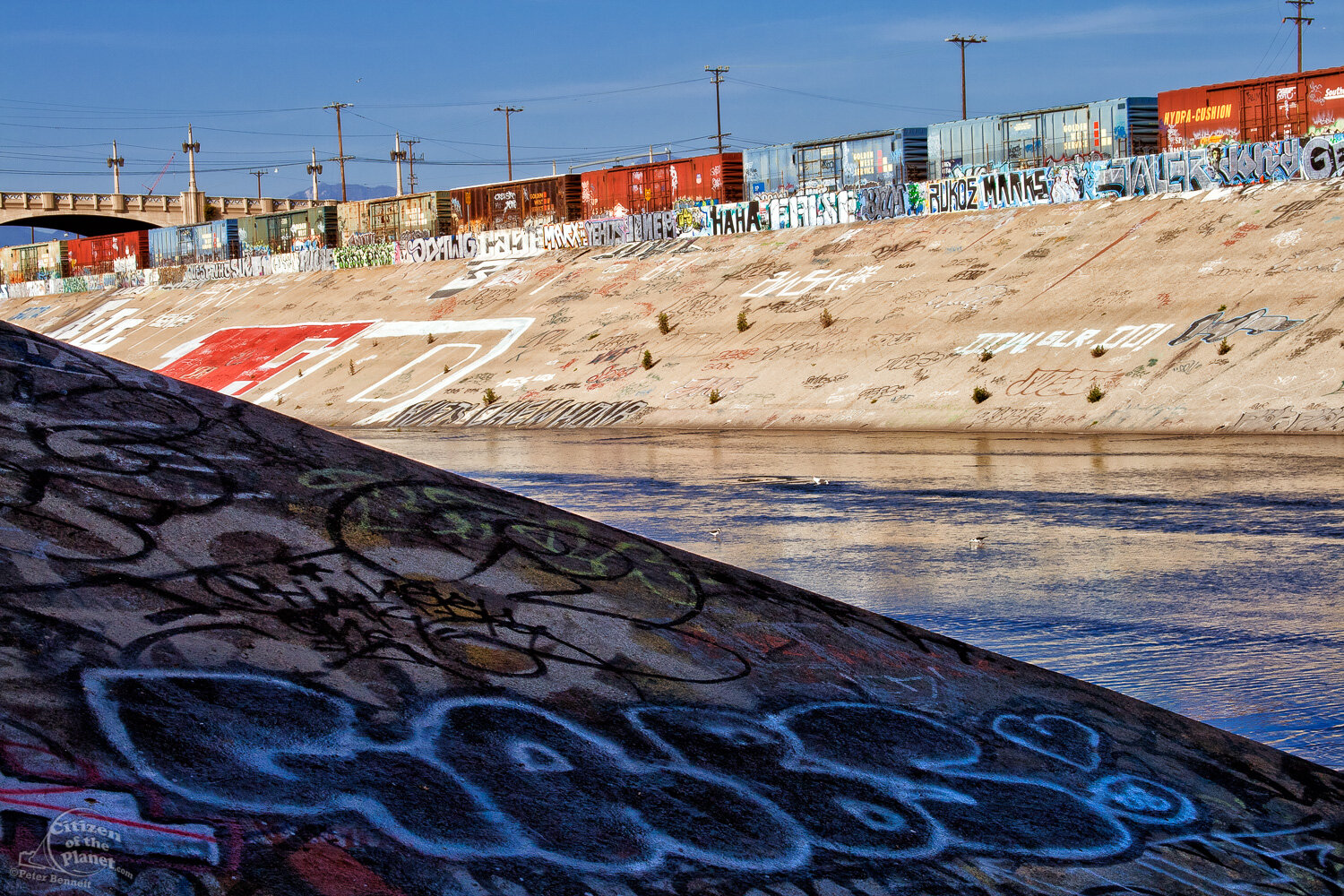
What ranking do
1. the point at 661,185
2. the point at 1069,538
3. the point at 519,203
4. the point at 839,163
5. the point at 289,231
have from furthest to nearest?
the point at 289,231
the point at 519,203
the point at 661,185
the point at 839,163
the point at 1069,538

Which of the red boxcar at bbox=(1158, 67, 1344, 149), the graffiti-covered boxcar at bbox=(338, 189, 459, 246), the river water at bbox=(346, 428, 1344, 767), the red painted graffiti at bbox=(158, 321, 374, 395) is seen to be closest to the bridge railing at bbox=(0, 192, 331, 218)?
the graffiti-covered boxcar at bbox=(338, 189, 459, 246)

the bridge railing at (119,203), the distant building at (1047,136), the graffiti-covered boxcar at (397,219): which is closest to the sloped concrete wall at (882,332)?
the distant building at (1047,136)

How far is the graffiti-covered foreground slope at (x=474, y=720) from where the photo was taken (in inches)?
137

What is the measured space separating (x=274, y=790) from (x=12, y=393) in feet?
10.1

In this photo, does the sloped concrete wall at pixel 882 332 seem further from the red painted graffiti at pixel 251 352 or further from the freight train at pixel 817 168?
the freight train at pixel 817 168

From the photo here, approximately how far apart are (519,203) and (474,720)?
48.2 meters

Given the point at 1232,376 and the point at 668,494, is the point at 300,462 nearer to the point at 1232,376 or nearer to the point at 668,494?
the point at 668,494

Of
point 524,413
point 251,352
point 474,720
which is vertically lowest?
point 524,413

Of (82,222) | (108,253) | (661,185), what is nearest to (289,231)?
(108,253)

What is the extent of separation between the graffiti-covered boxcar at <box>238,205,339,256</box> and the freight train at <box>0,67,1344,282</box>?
60mm

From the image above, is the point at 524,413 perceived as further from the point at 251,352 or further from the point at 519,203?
the point at 519,203

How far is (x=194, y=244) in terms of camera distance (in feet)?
211

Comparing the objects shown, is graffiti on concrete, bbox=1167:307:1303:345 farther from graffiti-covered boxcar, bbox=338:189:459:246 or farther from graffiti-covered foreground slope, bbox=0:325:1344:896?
graffiti-covered boxcar, bbox=338:189:459:246

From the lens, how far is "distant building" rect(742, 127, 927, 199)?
4069cm
